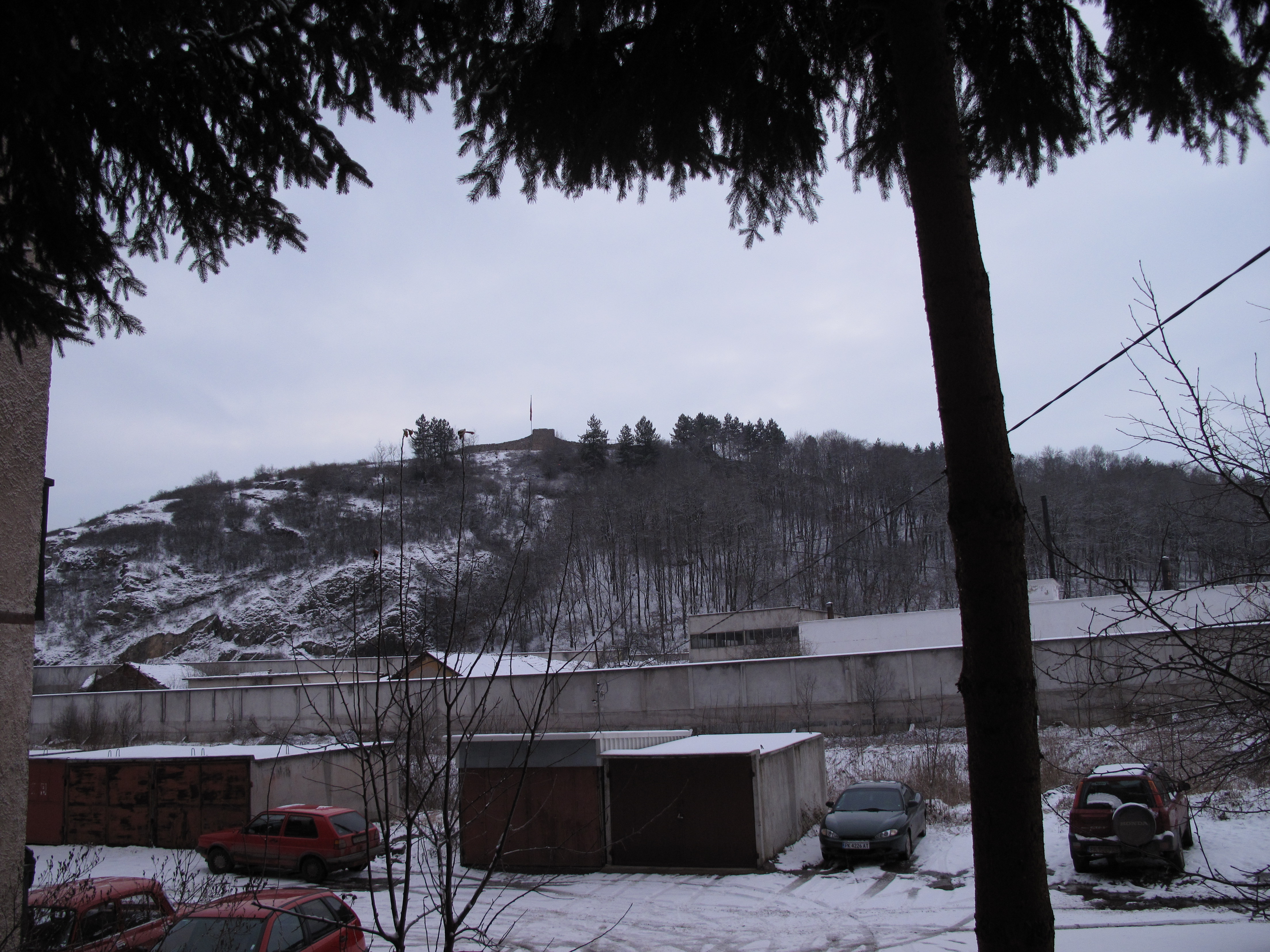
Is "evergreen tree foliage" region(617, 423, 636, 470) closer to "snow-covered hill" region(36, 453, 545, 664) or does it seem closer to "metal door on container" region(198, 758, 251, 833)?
"snow-covered hill" region(36, 453, 545, 664)

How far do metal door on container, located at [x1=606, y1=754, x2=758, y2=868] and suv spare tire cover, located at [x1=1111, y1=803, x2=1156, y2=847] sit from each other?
6385 millimetres

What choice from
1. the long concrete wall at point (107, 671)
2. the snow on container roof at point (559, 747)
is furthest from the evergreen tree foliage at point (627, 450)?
the snow on container roof at point (559, 747)

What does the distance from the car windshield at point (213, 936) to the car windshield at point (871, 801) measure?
11.8 meters

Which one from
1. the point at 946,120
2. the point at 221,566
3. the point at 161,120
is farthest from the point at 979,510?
the point at 221,566

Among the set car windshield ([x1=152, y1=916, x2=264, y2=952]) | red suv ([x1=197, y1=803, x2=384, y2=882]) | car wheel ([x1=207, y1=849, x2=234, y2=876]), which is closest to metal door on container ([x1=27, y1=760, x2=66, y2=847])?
car wheel ([x1=207, y1=849, x2=234, y2=876])

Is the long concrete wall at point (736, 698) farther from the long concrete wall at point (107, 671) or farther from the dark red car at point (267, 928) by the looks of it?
the dark red car at point (267, 928)

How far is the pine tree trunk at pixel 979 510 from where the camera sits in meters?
2.53

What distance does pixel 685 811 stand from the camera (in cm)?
1675

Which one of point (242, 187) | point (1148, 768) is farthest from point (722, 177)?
point (1148, 768)

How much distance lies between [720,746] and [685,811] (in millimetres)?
1751

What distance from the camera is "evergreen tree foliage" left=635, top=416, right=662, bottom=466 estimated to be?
11175 centimetres

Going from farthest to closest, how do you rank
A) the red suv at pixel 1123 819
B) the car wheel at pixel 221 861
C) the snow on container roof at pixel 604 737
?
the car wheel at pixel 221 861
the snow on container roof at pixel 604 737
the red suv at pixel 1123 819

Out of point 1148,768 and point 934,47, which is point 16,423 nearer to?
point 934,47

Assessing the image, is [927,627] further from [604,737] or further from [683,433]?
[683,433]
